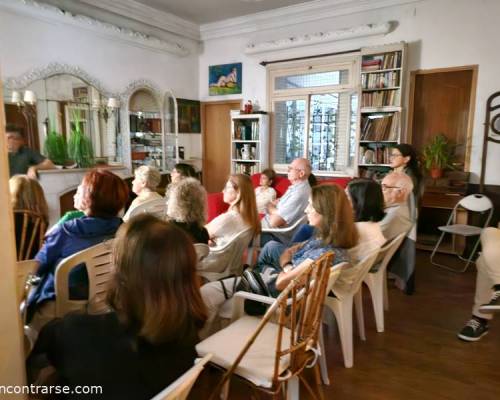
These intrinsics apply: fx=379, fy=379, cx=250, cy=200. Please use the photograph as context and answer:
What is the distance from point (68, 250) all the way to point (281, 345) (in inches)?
45.0

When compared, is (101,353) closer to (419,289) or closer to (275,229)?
(275,229)

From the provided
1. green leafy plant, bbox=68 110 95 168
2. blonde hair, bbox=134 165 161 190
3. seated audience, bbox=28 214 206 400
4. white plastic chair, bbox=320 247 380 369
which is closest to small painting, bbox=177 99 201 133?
green leafy plant, bbox=68 110 95 168

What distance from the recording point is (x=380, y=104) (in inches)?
194

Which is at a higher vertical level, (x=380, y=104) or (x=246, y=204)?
(x=380, y=104)

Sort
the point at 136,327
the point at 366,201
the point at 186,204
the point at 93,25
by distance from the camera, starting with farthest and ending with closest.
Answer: the point at 93,25
the point at 366,201
the point at 186,204
the point at 136,327

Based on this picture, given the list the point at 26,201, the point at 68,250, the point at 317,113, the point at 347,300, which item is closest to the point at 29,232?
the point at 26,201

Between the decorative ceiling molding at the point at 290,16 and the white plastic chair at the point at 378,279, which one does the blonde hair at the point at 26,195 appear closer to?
the white plastic chair at the point at 378,279

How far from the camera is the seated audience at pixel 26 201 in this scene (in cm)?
212

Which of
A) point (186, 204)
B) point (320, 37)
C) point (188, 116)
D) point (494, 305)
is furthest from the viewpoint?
point (188, 116)

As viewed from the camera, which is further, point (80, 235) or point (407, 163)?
point (407, 163)

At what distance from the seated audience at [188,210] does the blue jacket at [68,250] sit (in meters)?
0.45

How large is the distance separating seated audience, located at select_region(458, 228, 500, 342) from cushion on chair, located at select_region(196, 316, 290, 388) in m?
1.57

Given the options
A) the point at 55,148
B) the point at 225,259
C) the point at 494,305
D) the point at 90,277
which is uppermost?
the point at 55,148

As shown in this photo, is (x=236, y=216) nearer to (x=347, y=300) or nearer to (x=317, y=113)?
(x=347, y=300)
